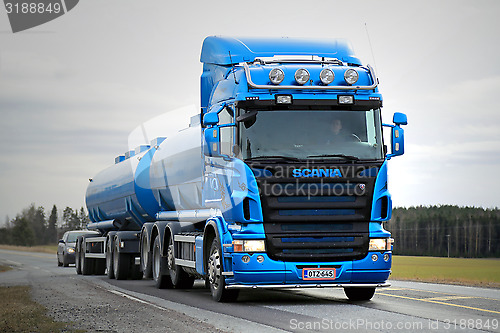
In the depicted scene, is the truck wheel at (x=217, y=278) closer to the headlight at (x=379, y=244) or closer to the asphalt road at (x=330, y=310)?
the asphalt road at (x=330, y=310)

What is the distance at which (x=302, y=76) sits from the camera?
13641 millimetres

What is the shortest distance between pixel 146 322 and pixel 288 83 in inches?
196

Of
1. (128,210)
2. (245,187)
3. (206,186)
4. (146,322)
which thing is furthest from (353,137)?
(128,210)

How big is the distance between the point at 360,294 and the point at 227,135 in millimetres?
4066

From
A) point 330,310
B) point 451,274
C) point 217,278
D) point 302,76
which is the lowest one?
point 330,310

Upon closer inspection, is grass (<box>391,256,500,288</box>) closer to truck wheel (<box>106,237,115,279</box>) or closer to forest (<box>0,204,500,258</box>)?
truck wheel (<box>106,237,115,279</box>)

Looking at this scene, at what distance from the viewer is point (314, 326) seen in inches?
406

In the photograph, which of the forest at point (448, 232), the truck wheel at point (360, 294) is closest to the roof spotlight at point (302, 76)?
the truck wheel at point (360, 294)

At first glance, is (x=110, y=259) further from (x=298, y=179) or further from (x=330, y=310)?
(x=330, y=310)

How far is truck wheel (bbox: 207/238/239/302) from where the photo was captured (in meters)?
14.0

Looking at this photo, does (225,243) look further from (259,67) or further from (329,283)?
(259,67)

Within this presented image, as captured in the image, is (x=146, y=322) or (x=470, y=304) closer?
(x=146, y=322)

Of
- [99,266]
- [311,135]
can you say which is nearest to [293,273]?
[311,135]

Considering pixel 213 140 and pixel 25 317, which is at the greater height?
pixel 213 140
